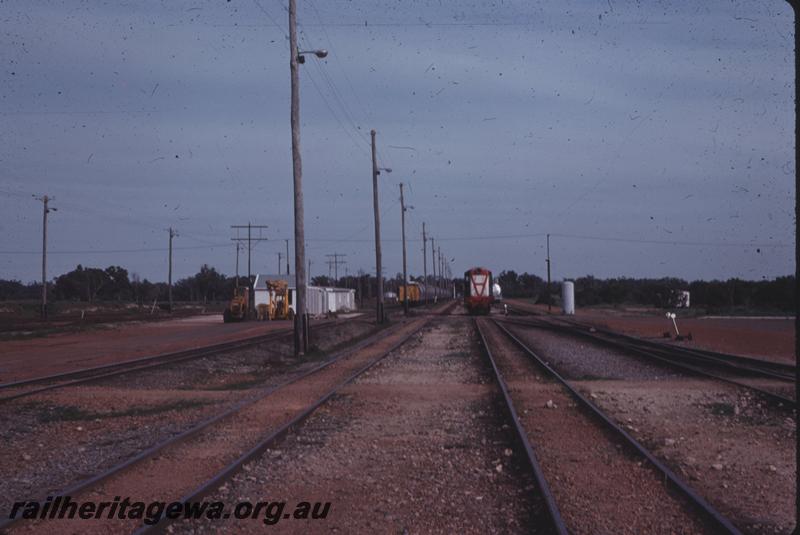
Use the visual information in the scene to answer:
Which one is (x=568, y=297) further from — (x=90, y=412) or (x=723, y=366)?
(x=90, y=412)

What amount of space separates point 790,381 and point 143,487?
45.3 ft

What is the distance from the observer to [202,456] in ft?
31.7

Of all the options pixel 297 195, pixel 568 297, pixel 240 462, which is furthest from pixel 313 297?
pixel 240 462

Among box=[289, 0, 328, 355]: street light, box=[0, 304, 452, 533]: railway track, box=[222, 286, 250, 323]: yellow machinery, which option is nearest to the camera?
box=[0, 304, 452, 533]: railway track

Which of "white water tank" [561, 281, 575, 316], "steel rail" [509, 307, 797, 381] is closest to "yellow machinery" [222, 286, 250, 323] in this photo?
"white water tank" [561, 281, 575, 316]

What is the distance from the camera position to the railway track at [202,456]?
7672 millimetres

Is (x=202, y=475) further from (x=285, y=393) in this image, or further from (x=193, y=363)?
(x=193, y=363)

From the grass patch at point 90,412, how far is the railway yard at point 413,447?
67 mm

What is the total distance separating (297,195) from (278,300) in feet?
127

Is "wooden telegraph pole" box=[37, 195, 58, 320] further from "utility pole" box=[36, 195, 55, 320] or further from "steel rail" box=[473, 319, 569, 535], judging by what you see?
"steel rail" box=[473, 319, 569, 535]

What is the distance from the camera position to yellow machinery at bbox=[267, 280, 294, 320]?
62250 millimetres

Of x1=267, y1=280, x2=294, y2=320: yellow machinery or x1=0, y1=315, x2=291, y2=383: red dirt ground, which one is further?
x1=267, y1=280, x2=294, y2=320: yellow machinery

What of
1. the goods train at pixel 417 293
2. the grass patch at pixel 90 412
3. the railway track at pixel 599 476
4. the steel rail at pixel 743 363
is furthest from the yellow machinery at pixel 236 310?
the railway track at pixel 599 476

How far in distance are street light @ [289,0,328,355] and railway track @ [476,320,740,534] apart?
12.5 metres
